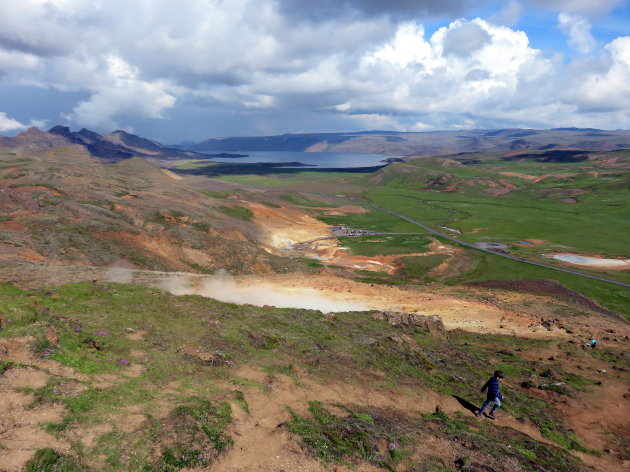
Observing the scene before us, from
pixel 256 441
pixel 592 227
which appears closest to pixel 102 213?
pixel 256 441

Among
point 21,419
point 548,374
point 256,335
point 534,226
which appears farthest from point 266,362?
point 534,226

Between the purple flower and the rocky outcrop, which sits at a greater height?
the purple flower

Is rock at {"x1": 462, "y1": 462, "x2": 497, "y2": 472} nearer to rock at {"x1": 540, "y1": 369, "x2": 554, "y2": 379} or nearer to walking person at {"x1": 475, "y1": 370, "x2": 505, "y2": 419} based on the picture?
walking person at {"x1": 475, "y1": 370, "x2": 505, "y2": 419}

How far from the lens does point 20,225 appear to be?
57594mm

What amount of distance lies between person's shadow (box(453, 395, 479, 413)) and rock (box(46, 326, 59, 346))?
26.9 meters

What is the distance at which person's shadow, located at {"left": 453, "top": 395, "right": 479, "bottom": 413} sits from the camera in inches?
987

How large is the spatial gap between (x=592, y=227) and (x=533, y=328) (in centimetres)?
11323

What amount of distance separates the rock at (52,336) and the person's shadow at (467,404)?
26947 millimetres

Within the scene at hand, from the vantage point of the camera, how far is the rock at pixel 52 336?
2153 cm

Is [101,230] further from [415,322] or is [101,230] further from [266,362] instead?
[415,322]

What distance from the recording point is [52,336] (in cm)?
2205

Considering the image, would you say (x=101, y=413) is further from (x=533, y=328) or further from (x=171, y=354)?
(x=533, y=328)

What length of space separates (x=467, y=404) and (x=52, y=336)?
91.7ft

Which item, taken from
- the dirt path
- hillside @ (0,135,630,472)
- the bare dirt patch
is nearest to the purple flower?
hillside @ (0,135,630,472)
